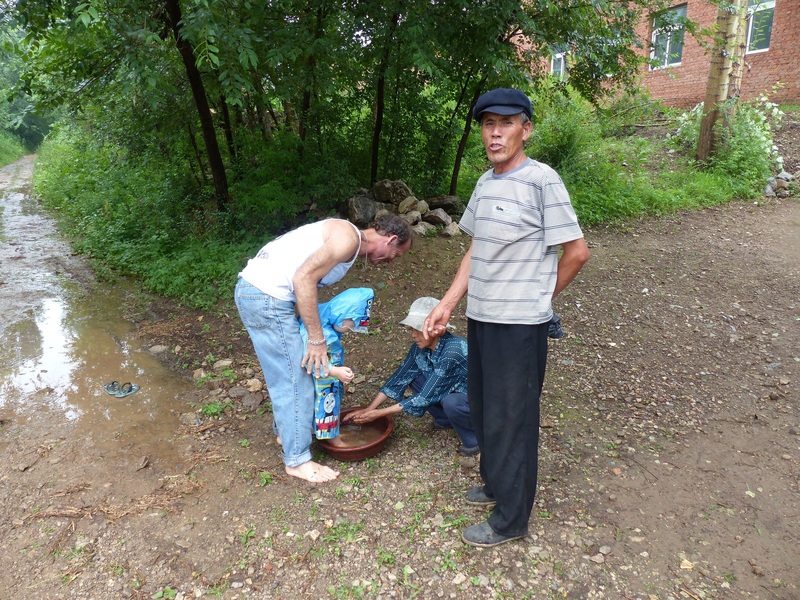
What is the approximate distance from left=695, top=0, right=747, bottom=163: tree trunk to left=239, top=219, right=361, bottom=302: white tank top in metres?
8.77

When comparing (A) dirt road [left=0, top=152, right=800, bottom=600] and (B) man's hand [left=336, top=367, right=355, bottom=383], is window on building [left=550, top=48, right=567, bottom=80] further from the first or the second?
(B) man's hand [left=336, top=367, right=355, bottom=383]

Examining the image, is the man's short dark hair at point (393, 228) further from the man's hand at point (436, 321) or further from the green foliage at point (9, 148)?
the green foliage at point (9, 148)

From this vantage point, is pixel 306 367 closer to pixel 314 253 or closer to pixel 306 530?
pixel 314 253

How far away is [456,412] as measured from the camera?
2979mm

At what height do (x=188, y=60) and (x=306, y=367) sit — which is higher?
(x=188, y=60)

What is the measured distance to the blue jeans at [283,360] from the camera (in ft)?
8.68

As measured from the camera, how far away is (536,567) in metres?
2.39

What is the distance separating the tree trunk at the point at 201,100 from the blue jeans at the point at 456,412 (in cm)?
427

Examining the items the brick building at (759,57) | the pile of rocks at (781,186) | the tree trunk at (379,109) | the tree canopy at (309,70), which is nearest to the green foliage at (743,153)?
the pile of rocks at (781,186)

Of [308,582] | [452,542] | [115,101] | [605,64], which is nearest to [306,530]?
[308,582]

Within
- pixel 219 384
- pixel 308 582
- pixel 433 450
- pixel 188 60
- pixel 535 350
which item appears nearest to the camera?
pixel 535 350

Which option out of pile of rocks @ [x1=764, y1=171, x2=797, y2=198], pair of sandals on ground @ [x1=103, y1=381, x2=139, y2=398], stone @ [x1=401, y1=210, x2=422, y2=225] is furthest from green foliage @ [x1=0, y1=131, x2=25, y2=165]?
pile of rocks @ [x1=764, y1=171, x2=797, y2=198]

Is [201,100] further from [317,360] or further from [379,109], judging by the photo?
[317,360]

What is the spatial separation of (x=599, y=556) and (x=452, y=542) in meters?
0.67
